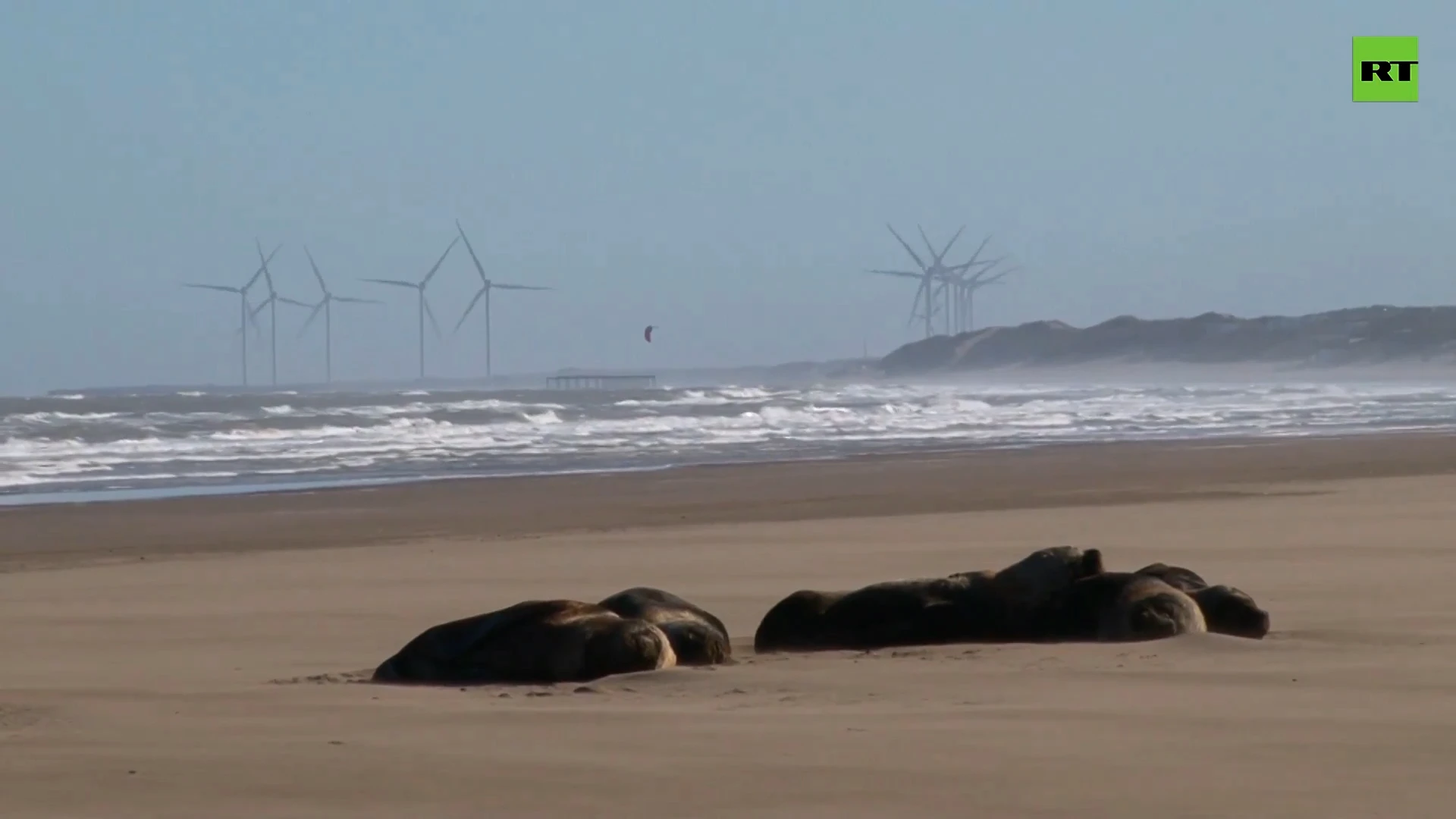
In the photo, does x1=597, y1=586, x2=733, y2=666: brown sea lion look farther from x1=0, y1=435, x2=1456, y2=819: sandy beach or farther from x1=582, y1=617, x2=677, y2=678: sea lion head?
x1=582, y1=617, x2=677, y2=678: sea lion head

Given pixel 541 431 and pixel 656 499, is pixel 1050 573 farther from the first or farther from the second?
pixel 541 431

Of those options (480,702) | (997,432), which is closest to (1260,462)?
(997,432)

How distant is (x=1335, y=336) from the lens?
18762 centimetres

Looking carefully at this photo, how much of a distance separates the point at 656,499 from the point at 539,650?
14.6 metres

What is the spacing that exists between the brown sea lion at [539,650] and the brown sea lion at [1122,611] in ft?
5.67

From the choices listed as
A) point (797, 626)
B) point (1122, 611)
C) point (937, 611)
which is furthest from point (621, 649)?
point (1122, 611)

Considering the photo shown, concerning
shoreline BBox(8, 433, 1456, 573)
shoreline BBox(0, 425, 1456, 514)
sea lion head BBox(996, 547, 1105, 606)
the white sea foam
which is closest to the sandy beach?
sea lion head BBox(996, 547, 1105, 606)

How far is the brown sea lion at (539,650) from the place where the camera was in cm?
697

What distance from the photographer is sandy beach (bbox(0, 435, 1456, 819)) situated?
4.79 m

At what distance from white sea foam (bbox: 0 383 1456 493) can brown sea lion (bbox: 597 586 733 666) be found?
1898cm

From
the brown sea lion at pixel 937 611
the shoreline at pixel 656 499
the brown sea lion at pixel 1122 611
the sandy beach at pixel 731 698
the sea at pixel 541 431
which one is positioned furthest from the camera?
the sea at pixel 541 431

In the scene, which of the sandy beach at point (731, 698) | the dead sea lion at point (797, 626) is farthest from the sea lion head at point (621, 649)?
the dead sea lion at point (797, 626)

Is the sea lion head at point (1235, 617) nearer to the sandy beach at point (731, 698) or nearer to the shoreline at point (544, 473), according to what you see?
the sandy beach at point (731, 698)

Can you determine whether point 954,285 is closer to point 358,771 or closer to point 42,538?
point 42,538
